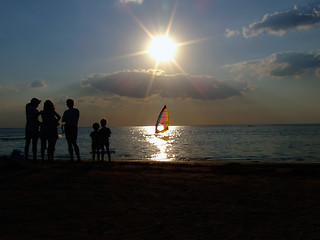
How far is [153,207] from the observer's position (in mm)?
4820

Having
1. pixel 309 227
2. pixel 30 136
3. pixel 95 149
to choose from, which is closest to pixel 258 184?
pixel 309 227

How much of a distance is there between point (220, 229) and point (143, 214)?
1.23 metres

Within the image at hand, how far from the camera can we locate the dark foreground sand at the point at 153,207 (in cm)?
374

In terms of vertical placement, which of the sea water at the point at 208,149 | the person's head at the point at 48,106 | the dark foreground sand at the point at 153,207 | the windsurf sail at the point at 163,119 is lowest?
the sea water at the point at 208,149

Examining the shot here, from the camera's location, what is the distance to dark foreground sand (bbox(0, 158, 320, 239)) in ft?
12.3

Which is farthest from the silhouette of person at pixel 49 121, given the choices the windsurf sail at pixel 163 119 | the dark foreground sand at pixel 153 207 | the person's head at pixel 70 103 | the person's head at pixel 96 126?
the windsurf sail at pixel 163 119

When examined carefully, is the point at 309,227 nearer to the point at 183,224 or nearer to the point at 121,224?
the point at 183,224

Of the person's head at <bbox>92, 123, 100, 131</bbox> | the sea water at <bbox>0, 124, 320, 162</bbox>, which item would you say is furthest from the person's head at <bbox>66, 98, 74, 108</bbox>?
the sea water at <bbox>0, 124, 320, 162</bbox>

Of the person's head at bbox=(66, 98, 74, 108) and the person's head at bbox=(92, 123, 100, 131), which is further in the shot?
the person's head at bbox=(92, 123, 100, 131)

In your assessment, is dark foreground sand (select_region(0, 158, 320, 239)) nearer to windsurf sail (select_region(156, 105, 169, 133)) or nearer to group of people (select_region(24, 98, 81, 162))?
group of people (select_region(24, 98, 81, 162))

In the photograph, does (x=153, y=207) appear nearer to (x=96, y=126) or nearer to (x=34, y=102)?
(x=96, y=126)

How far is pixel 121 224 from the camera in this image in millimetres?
4012

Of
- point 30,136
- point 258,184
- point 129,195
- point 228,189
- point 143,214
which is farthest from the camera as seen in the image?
point 30,136

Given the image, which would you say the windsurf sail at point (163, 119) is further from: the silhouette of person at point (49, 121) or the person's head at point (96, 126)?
the silhouette of person at point (49, 121)
